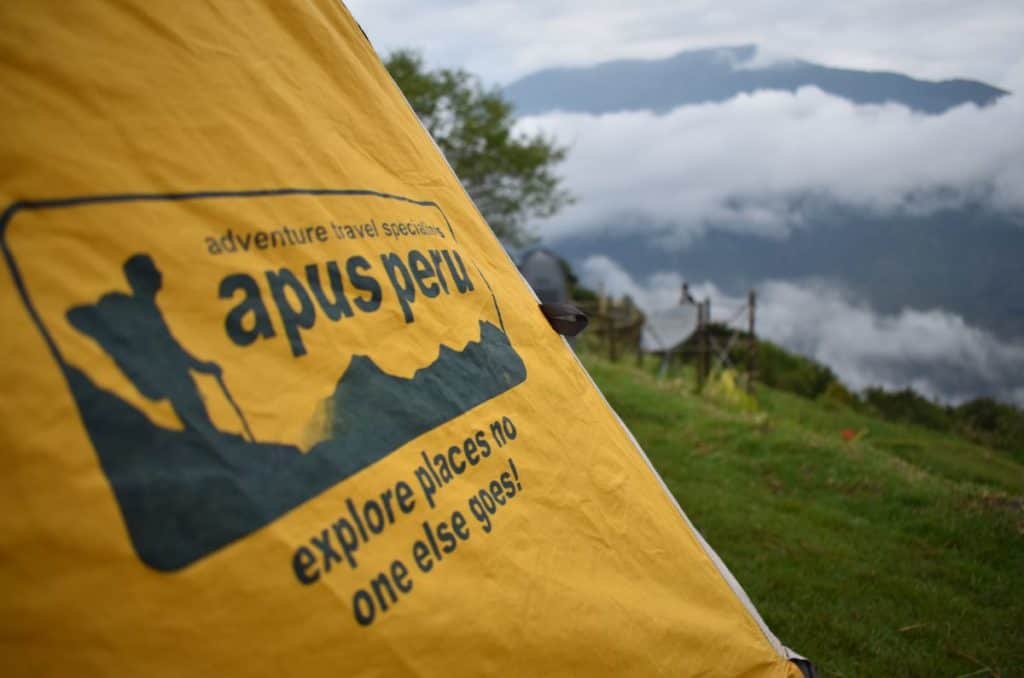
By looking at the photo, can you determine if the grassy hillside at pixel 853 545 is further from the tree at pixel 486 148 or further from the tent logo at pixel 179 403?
the tree at pixel 486 148

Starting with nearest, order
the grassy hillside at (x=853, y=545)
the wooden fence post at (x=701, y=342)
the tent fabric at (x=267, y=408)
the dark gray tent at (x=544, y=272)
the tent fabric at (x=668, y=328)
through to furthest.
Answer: the tent fabric at (x=267, y=408)
the grassy hillside at (x=853, y=545)
the wooden fence post at (x=701, y=342)
the tent fabric at (x=668, y=328)
the dark gray tent at (x=544, y=272)

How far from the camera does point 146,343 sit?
3.92 ft

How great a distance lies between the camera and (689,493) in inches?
194

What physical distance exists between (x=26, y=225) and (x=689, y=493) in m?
4.48

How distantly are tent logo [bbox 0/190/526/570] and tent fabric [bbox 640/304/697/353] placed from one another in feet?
59.6

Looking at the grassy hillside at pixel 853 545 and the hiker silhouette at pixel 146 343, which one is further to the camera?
the grassy hillside at pixel 853 545

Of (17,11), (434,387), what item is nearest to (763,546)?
(434,387)

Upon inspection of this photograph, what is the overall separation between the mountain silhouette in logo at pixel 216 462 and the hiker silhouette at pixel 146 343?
0.04 metres

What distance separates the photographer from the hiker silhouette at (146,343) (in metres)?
1.16

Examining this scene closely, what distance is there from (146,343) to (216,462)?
0.77 ft

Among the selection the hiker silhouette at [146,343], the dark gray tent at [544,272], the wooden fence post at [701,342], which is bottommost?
the wooden fence post at [701,342]

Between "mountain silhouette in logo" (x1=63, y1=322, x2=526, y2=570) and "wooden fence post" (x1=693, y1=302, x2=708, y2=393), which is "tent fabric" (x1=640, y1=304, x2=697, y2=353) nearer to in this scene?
"wooden fence post" (x1=693, y1=302, x2=708, y2=393)

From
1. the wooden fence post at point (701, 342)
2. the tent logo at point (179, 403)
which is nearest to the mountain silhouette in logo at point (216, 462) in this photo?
the tent logo at point (179, 403)

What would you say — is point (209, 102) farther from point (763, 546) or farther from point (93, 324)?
point (763, 546)
